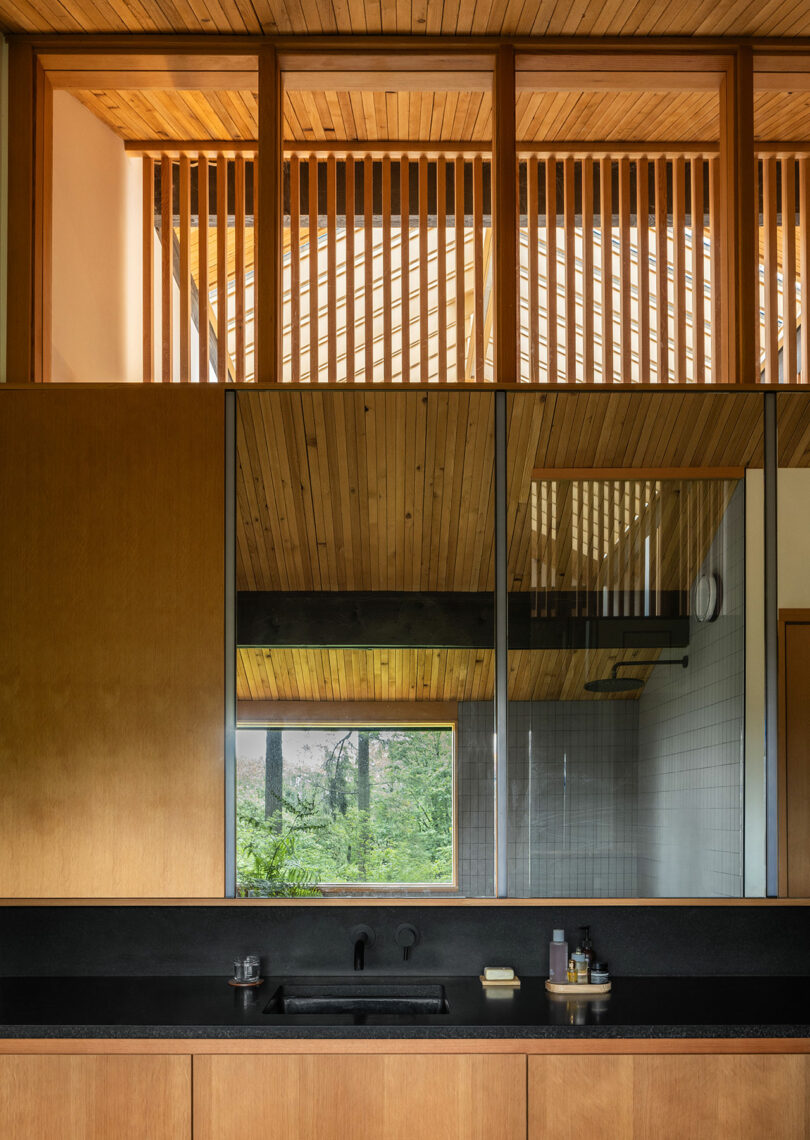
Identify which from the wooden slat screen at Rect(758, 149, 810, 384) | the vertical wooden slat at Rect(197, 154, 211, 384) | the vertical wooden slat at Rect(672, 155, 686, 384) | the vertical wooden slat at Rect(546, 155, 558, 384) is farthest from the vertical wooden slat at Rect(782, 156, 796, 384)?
the vertical wooden slat at Rect(197, 154, 211, 384)

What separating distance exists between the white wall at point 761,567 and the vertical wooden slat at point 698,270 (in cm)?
46

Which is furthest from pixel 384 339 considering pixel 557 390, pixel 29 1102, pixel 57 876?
pixel 29 1102

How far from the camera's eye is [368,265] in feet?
10.9

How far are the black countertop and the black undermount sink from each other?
0.03 m

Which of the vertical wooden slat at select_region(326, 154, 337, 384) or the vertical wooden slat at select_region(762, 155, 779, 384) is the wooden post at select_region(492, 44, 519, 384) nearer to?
the vertical wooden slat at select_region(326, 154, 337, 384)

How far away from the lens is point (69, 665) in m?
2.91

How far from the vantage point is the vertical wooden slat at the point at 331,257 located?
10.8ft

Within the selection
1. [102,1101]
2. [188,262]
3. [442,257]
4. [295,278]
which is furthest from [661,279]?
[102,1101]

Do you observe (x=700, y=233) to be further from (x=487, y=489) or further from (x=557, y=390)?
(x=487, y=489)

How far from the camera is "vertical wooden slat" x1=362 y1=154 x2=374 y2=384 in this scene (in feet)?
10.7

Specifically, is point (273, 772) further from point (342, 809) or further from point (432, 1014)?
point (432, 1014)

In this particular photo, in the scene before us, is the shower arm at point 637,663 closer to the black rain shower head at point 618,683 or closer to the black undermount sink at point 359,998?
the black rain shower head at point 618,683

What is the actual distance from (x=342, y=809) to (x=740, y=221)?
1.94m

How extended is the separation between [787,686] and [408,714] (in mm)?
996
